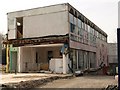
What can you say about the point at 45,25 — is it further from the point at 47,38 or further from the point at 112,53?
the point at 112,53

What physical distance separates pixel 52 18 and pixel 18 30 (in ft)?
19.6

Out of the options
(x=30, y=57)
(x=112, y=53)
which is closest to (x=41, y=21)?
(x=30, y=57)

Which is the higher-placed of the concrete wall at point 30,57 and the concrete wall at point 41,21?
the concrete wall at point 41,21

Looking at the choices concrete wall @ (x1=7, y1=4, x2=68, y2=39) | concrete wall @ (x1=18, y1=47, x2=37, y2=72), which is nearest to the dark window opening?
concrete wall @ (x1=7, y1=4, x2=68, y2=39)

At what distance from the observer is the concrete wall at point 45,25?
26.1 m

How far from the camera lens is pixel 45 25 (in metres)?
27.6

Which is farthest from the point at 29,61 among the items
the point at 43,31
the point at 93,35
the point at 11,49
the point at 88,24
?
the point at 93,35

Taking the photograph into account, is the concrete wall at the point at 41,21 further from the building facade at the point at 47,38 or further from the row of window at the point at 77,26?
the row of window at the point at 77,26

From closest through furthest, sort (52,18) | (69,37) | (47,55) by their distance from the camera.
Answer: (69,37)
(52,18)
(47,55)

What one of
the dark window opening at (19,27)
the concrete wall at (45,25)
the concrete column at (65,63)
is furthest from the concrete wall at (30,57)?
the concrete column at (65,63)

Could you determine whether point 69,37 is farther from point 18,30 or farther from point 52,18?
point 18,30

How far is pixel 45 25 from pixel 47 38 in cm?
213

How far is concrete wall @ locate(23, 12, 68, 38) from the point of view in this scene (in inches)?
1028

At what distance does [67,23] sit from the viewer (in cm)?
2566
